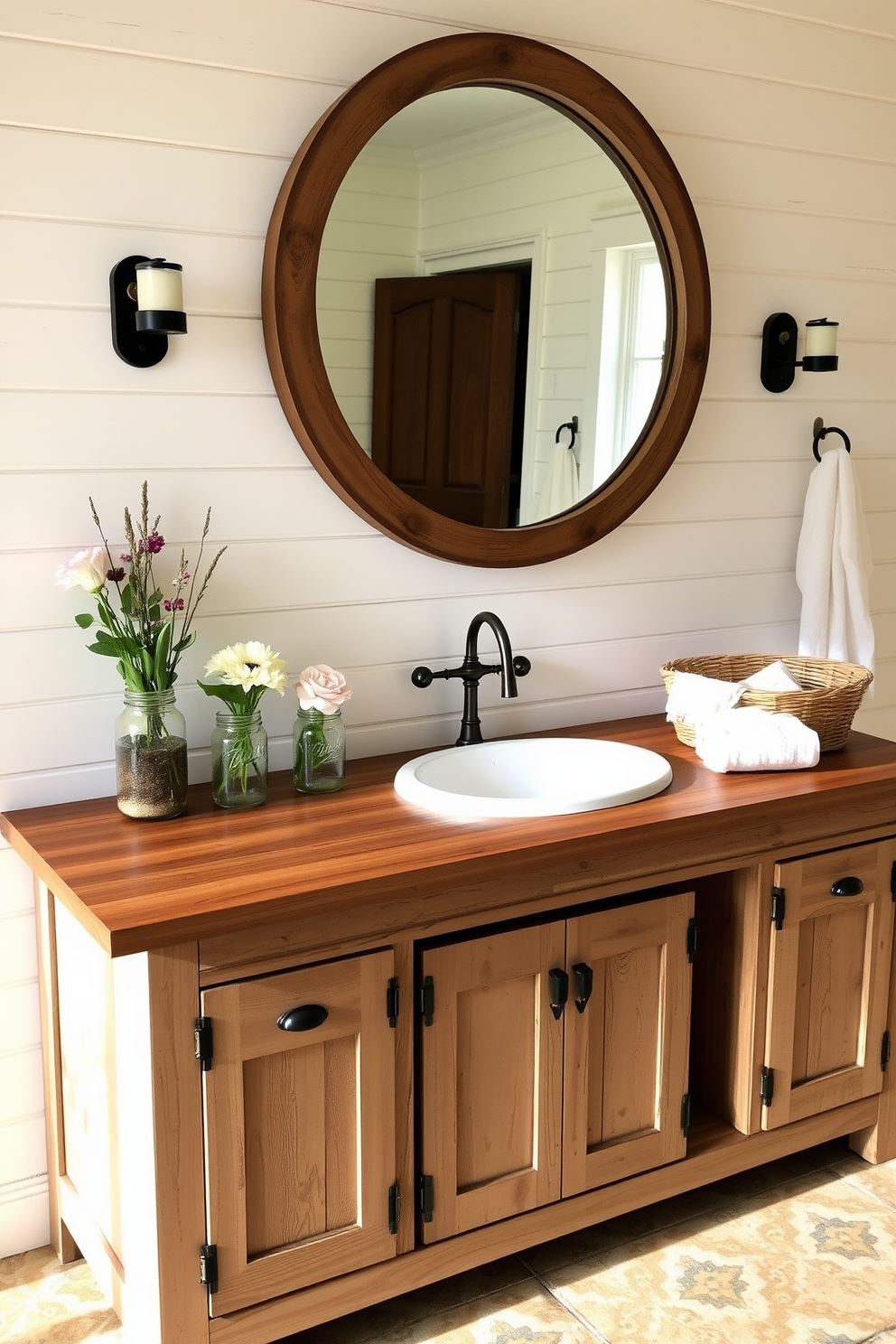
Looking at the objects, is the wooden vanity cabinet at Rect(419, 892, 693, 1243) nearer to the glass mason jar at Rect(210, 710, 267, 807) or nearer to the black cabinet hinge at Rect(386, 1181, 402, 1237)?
the black cabinet hinge at Rect(386, 1181, 402, 1237)

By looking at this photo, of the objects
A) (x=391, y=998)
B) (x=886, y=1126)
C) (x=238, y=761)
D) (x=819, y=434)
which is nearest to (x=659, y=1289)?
(x=886, y=1126)

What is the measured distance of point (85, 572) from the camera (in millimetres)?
1835

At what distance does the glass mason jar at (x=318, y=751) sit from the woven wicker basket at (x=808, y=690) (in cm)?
67

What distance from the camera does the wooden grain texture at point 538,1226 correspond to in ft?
5.84

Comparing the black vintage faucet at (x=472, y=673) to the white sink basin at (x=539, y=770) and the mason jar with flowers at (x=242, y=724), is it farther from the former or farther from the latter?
the mason jar with flowers at (x=242, y=724)

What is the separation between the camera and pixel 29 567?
76.2 inches

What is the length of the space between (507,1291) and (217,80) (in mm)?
1972

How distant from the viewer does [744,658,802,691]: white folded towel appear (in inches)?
91.4

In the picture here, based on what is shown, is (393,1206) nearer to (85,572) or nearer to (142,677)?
(142,677)

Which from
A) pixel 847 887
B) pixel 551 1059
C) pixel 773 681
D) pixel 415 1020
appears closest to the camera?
pixel 415 1020

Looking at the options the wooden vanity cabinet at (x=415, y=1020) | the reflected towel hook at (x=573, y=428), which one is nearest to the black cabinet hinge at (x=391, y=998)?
the wooden vanity cabinet at (x=415, y=1020)

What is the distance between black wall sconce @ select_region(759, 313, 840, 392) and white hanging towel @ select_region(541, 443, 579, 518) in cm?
53

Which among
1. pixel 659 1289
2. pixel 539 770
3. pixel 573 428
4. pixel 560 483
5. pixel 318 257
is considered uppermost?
pixel 318 257

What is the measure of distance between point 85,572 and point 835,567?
5.19 feet
